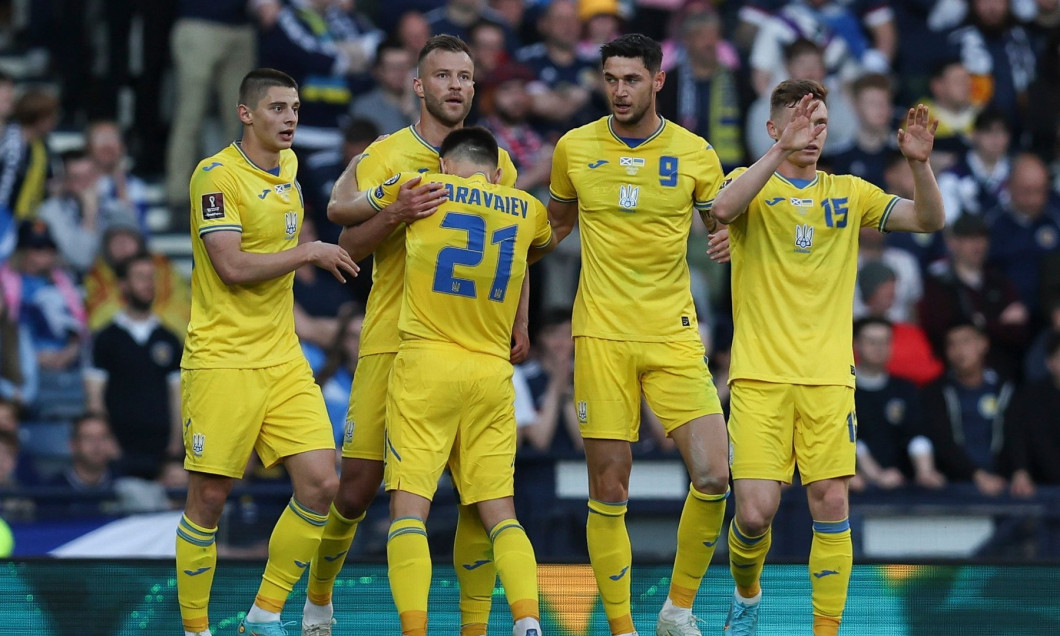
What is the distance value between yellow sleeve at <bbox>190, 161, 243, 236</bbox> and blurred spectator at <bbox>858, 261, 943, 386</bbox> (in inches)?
221

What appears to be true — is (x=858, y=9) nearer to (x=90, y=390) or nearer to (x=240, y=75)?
(x=240, y=75)

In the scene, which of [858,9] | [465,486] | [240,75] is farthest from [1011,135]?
[465,486]

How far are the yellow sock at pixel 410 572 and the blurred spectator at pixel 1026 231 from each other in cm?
679

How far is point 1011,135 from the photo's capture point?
48.0 feet

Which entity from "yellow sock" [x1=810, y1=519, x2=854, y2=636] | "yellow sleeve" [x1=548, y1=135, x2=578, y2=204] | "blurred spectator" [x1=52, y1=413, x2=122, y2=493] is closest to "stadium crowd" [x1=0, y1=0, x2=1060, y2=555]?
"blurred spectator" [x1=52, y1=413, x2=122, y2=493]

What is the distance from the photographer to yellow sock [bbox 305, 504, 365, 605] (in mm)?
8547

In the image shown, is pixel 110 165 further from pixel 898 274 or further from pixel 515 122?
pixel 898 274

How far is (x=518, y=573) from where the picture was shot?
773 centimetres

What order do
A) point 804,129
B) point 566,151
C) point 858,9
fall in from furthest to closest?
1. point 858,9
2. point 566,151
3. point 804,129

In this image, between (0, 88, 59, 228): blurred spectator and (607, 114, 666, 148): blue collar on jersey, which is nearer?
(607, 114, 666, 148): blue collar on jersey

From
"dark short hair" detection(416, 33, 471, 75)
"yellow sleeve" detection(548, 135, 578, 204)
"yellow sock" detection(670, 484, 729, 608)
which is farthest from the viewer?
"yellow sleeve" detection(548, 135, 578, 204)

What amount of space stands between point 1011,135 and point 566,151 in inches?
284

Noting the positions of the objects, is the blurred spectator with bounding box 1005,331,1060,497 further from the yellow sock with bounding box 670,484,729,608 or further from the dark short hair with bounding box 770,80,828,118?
the dark short hair with bounding box 770,80,828,118

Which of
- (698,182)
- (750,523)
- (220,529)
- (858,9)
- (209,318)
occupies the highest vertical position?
(858,9)
